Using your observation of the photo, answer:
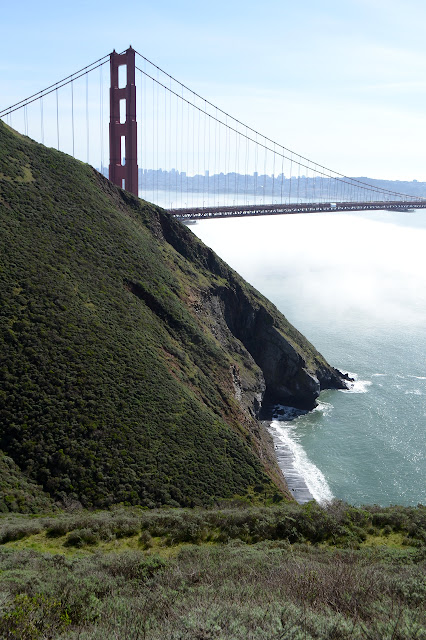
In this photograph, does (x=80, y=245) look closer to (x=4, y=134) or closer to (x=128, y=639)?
(x=4, y=134)

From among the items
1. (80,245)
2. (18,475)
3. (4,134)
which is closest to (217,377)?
(80,245)

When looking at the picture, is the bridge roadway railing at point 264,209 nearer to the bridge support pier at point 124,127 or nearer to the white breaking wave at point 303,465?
the bridge support pier at point 124,127

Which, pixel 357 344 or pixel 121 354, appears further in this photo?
pixel 357 344

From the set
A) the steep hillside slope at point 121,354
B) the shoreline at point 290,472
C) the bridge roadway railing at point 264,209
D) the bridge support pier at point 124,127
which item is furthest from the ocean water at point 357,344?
the bridge support pier at point 124,127

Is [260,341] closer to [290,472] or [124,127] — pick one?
[290,472]

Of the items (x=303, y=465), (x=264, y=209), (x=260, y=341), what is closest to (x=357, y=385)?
(x=260, y=341)

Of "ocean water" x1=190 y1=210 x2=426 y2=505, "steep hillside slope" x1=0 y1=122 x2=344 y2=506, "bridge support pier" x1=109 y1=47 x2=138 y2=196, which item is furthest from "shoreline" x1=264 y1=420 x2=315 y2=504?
"bridge support pier" x1=109 y1=47 x2=138 y2=196
